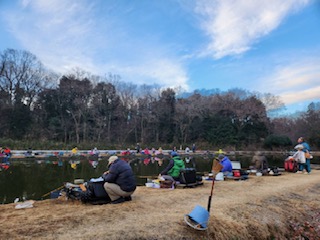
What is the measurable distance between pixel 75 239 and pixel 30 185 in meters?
6.24

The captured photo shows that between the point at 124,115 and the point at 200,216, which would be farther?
the point at 124,115

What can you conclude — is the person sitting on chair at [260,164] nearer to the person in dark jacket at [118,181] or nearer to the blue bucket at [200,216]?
the person in dark jacket at [118,181]

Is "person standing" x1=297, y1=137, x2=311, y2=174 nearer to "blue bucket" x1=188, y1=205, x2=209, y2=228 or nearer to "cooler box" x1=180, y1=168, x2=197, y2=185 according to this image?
"cooler box" x1=180, y1=168, x2=197, y2=185

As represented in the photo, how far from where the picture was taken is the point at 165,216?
493cm

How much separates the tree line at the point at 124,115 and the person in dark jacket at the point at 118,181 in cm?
2325

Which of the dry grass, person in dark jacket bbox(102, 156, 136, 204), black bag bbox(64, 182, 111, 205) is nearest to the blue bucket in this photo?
the dry grass

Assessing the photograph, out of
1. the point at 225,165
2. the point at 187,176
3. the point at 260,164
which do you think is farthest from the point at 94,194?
the point at 260,164

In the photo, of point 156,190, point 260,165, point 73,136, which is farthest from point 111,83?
point 156,190

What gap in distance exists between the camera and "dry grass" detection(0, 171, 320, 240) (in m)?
4.10

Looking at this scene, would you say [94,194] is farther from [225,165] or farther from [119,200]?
[225,165]

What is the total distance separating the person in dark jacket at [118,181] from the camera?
5641mm

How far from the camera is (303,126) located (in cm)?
3488

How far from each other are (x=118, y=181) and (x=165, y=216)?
1.31 metres

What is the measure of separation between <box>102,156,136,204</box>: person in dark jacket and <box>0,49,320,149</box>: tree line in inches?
916
